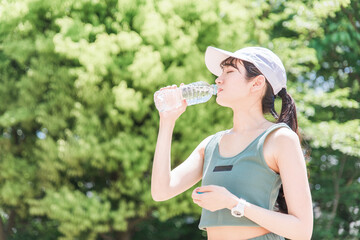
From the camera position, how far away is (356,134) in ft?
31.0

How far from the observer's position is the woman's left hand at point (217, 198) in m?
1.70

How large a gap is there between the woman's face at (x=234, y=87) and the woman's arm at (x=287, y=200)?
254mm

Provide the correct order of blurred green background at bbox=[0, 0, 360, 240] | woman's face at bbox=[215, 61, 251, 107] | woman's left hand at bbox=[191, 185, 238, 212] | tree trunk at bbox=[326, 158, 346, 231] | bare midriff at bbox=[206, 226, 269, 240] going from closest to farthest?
1. woman's left hand at bbox=[191, 185, 238, 212]
2. bare midriff at bbox=[206, 226, 269, 240]
3. woman's face at bbox=[215, 61, 251, 107]
4. blurred green background at bbox=[0, 0, 360, 240]
5. tree trunk at bbox=[326, 158, 346, 231]

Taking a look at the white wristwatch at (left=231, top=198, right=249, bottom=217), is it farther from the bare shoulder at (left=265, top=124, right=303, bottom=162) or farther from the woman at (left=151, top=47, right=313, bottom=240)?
the bare shoulder at (left=265, top=124, right=303, bottom=162)

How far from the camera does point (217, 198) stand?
170cm

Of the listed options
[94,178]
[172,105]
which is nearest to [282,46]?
[94,178]

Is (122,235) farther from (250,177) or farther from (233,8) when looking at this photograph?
(250,177)

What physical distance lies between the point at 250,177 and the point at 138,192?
7.78 metres

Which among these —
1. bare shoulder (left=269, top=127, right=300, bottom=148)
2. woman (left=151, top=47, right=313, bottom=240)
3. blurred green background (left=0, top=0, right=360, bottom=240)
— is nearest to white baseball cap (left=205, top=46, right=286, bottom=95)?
woman (left=151, top=47, right=313, bottom=240)

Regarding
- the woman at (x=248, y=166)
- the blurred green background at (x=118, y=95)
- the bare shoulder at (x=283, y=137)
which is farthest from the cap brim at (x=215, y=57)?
the blurred green background at (x=118, y=95)

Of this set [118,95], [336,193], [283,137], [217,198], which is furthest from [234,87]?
[336,193]

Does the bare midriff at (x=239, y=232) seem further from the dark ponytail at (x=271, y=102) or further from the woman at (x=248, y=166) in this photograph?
the dark ponytail at (x=271, y=102)

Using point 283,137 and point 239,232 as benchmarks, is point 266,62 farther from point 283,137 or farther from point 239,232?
point 239,232

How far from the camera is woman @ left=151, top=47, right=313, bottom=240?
1737mm
